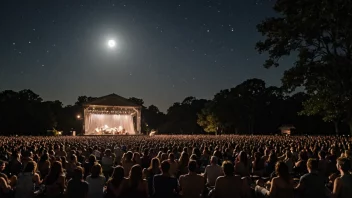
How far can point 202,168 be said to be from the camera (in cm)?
1062

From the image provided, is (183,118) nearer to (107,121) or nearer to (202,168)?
(107,121)

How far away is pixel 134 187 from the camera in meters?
5.39

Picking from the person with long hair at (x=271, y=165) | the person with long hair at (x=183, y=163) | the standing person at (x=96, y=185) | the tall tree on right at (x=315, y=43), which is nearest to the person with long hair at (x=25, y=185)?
the standing person at (x=96, y=185)

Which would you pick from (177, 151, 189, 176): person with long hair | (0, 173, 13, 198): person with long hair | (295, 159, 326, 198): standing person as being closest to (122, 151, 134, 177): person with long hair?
(177, 151, 189, 176): person with long hair

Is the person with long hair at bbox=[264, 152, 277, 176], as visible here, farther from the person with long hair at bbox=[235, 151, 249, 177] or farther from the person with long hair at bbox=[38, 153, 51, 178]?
the person with long hair at bbox=[38, 153, 51, 178]

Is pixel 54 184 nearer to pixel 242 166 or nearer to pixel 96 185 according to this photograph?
pixel 96 185

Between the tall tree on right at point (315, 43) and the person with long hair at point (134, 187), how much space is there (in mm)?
18877

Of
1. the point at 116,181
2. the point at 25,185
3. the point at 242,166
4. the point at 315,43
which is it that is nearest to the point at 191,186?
the point at 116,181

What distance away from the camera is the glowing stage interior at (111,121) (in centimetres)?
5570

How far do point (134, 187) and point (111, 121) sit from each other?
54.7 meters

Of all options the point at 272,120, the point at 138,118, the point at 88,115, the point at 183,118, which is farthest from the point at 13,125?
the point at 272,120

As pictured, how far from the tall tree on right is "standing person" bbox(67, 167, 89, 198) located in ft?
63.4

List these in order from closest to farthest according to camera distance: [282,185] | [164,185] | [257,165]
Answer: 1. [282,185]
2. [164,185]
3. [257,165]

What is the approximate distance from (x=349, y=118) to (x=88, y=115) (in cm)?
4283
